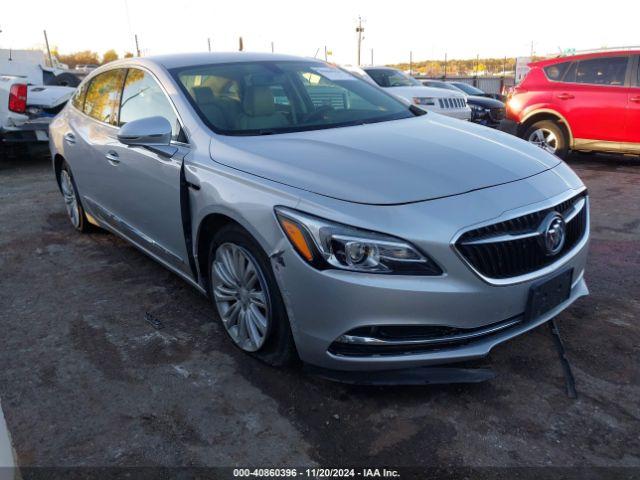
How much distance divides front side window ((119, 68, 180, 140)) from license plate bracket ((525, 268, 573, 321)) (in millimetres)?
2047

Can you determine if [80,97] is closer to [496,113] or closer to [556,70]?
[556,70]

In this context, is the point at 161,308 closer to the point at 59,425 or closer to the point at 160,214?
the point at 160,214

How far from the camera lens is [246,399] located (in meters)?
2.62

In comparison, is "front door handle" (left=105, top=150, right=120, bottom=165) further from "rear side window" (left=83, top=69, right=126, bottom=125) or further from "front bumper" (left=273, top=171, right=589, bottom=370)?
"front bumper" (left=273, top=171, right=589, bottom=370)

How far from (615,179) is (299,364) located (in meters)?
6.12

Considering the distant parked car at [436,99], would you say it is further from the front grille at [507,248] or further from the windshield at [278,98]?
the front grille at [507,248]

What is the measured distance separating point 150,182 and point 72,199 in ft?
7.03

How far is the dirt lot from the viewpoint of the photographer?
7.45ft

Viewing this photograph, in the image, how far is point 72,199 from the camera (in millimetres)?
5156

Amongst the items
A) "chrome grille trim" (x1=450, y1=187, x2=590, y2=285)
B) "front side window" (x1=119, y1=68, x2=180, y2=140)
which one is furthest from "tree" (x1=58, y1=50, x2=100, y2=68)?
"chrome grille trim" (x1=450, y1=187, x2=590, y2=285)

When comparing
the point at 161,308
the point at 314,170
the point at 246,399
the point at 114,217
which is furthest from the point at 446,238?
the point at 114,217

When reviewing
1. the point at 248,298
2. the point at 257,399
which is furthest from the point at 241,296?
the point at 257,399

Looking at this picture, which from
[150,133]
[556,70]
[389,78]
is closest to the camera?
[150,133]

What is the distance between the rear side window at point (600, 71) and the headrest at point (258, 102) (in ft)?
19.8
